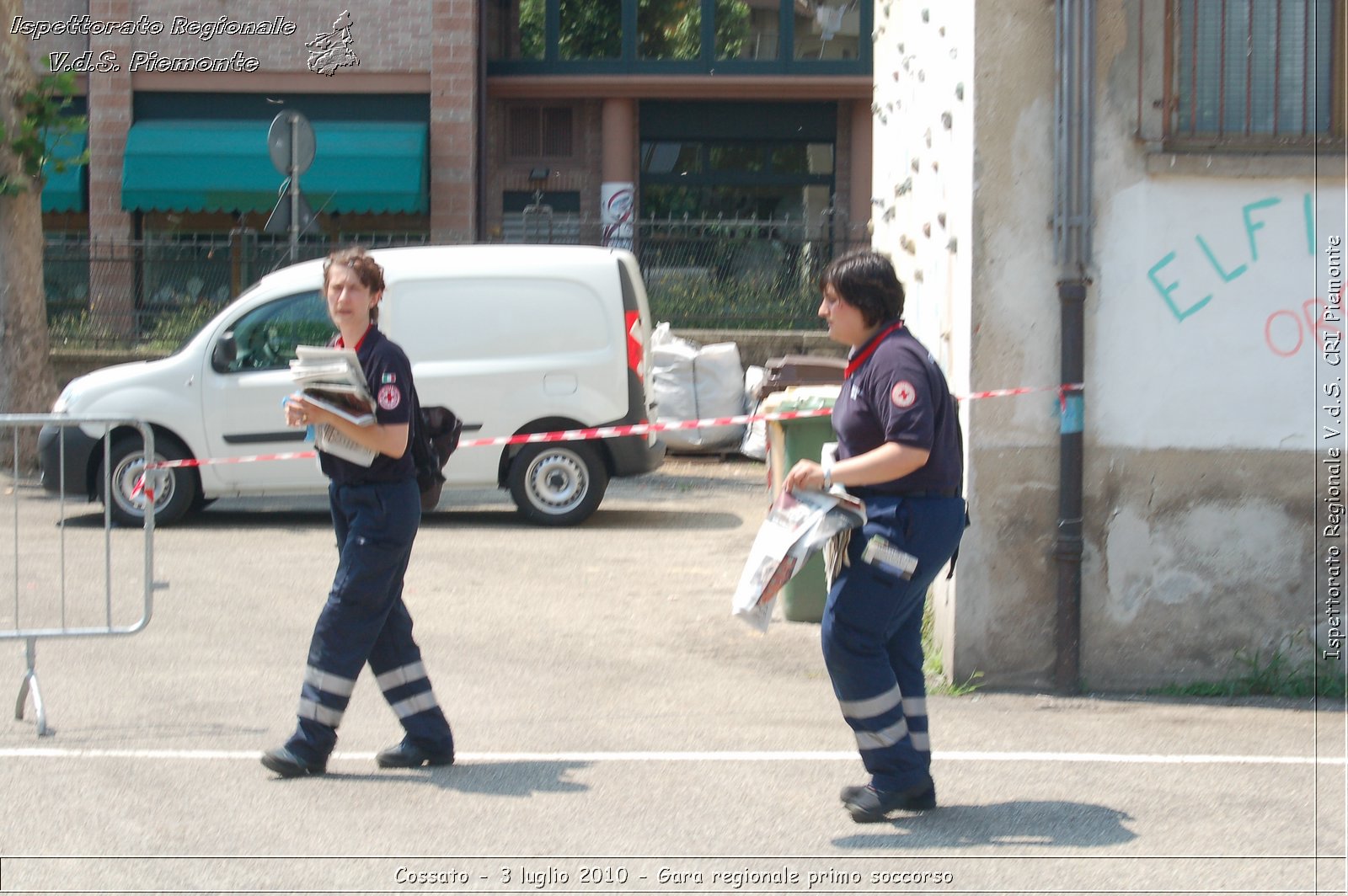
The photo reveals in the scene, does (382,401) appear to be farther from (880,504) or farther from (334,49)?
(334,49)

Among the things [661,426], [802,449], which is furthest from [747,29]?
[802,449]

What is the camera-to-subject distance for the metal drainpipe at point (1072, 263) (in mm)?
6160

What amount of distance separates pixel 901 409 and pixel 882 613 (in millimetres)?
622

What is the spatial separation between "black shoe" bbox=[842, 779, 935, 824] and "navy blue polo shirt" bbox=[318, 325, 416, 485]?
1795mm

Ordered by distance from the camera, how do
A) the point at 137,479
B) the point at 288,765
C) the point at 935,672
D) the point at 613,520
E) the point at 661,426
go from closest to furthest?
the point at 288,765
the point at 935,672
the point at 661,426
the point at 137,479
the point at 613,520

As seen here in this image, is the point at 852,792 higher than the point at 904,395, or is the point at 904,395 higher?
the point at 904,395

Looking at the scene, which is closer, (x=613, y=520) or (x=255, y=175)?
(x=613, y=520)

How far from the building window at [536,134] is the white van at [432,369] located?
1163 cm

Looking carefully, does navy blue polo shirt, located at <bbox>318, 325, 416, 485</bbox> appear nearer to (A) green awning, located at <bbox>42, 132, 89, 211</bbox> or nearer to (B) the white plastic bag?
(B) the white plastic bag

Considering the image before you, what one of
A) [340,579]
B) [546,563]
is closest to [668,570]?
[546,563]

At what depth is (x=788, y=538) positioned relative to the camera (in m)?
4.58

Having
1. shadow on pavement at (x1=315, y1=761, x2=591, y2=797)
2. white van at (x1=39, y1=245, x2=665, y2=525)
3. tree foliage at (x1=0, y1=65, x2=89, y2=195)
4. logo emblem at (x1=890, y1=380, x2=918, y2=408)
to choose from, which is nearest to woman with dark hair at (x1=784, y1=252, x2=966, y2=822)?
logo emblem at (x1=890, y1=380, x2=918, y2=408)

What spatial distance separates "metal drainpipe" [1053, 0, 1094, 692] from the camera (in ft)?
20.2

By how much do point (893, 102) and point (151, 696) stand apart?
5.67 metres
